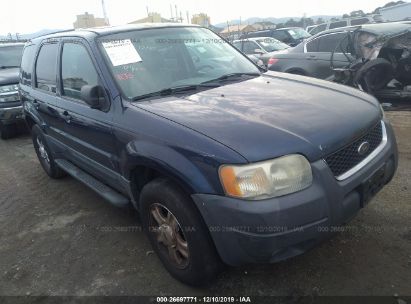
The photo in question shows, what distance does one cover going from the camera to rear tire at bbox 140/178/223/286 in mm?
2426

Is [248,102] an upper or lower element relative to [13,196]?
upper

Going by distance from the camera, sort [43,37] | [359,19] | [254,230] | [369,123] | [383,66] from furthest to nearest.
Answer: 1. [359,19]
2. [383,66]
3. [43,37]
4. [369,123]
5. [254,230]

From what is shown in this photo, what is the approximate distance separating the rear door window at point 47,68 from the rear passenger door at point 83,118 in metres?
0.24

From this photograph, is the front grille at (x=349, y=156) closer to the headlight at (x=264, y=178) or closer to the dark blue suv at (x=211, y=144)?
the dark blue suv at (x=211, y=144)

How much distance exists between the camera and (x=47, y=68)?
14.4 ft

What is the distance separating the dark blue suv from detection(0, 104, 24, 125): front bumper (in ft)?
13.3

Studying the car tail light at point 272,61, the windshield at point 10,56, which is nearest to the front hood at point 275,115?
the car tail light at point 272,61

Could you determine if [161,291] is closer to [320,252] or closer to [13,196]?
[320,252]

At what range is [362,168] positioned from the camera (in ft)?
8.26

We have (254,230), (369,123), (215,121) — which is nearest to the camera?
(254,230)

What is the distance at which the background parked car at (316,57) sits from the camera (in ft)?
25.3

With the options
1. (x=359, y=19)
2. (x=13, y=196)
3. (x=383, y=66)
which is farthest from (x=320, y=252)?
(x=359, y=19)

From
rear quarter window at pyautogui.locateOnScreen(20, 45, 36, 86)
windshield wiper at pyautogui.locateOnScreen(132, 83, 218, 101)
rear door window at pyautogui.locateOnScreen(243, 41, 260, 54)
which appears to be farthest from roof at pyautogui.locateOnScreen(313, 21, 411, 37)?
rear door window at pyautogui.locateOnScreen(243, 41, 260, 54)

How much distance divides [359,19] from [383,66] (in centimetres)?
1159
